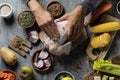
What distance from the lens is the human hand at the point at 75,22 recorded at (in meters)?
2.20

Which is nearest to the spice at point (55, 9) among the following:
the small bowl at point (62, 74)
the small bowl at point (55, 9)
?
the small bowl at point (55, 9)

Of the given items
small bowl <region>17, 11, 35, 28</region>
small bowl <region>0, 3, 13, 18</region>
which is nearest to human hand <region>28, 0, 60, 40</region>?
→ small bowl <region>17, 11, 35, 28</region>

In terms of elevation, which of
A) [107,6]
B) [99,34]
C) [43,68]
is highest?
[107,6]

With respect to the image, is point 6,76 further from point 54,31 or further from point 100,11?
point 100,11

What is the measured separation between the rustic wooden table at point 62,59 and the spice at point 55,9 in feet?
0.19

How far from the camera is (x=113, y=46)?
7.78ft

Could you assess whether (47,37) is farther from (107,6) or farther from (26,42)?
(107,6)

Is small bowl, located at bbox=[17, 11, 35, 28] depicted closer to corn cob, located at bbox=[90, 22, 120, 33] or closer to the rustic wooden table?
the rustic wooden table

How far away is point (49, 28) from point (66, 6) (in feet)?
0.97

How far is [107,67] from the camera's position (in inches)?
89.6

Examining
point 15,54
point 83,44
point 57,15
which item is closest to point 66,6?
point 57,15

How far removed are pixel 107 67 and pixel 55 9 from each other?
1.49ft

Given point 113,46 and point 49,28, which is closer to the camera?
point 49,28

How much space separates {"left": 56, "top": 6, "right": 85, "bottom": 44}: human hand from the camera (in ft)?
7.20
